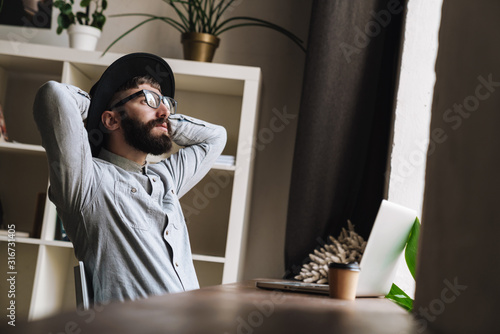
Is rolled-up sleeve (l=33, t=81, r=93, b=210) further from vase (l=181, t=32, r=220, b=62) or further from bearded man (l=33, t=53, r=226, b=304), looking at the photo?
vase (l=181, t=32, r=220, b=62)

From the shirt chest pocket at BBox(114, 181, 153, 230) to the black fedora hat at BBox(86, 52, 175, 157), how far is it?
0.31 metres

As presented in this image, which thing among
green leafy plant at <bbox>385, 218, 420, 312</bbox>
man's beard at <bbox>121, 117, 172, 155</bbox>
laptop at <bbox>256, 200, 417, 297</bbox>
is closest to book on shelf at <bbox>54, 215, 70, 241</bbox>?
man's beard at <bbox>121, 117, 172, 155</bbox>

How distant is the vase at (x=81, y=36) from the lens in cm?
260

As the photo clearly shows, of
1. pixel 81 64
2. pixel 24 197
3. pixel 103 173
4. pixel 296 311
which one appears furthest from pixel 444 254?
pixel 24 197

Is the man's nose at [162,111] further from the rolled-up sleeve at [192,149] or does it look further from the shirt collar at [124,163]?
the shirt collar at [124,163]

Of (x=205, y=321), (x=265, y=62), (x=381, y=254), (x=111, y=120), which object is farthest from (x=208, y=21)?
(x=205, y=321)

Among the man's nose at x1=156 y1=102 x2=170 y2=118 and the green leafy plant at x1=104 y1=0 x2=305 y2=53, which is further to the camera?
the green leafy plant at x1=104 y1=0 x2=305 y2=53

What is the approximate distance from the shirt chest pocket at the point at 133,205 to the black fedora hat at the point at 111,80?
31cm

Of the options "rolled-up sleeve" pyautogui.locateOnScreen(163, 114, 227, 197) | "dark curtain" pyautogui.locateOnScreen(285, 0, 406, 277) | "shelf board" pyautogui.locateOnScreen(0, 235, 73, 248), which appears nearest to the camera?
"rolled-up sleeve" pyautogui.locateOnScreen(163, 114, 227, 197)

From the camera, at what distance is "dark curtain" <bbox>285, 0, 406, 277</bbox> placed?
7.59ft

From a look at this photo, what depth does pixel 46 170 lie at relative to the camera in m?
2.81

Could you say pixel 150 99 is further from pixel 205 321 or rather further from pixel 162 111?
pixel 205 321

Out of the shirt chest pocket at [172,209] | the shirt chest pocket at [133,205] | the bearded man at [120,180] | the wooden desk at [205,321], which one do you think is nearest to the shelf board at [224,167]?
the bearded man at [120,180]

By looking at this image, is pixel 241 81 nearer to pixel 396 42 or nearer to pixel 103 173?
pixel 396 42
